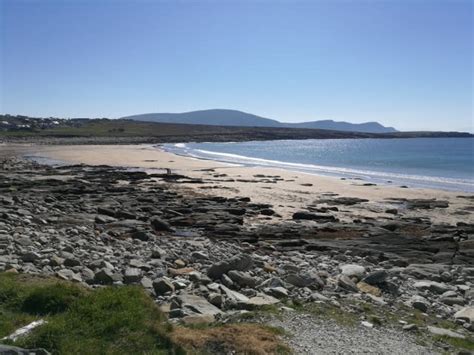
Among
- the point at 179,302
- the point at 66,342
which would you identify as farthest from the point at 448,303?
the point at 66,342

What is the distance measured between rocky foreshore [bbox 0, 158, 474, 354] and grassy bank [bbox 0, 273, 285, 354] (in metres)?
1.07

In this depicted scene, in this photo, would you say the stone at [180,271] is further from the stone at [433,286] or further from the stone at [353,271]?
the stone at [433,286]

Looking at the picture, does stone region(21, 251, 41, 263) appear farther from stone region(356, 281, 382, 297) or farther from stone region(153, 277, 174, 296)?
stone region(356, 281, 382, 297)

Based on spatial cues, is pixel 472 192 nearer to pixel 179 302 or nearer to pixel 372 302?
pixel 372 302

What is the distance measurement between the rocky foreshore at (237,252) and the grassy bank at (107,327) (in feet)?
3.50

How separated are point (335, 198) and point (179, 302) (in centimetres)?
2433

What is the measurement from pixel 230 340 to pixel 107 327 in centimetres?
194

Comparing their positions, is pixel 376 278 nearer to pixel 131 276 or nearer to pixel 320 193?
pixel 131 276

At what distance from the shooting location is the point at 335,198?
32.7 metres

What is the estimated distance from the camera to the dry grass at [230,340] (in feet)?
24.1

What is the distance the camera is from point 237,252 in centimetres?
1666

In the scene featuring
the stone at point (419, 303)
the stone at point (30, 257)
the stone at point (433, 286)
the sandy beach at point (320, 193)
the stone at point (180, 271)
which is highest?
the stone at point (30, 257)

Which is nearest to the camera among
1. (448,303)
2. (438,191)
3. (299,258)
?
(448,303)

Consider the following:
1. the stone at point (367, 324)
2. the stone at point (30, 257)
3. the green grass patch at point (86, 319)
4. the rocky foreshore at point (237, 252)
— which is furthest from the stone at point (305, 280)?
the stone at point (30, 257)
